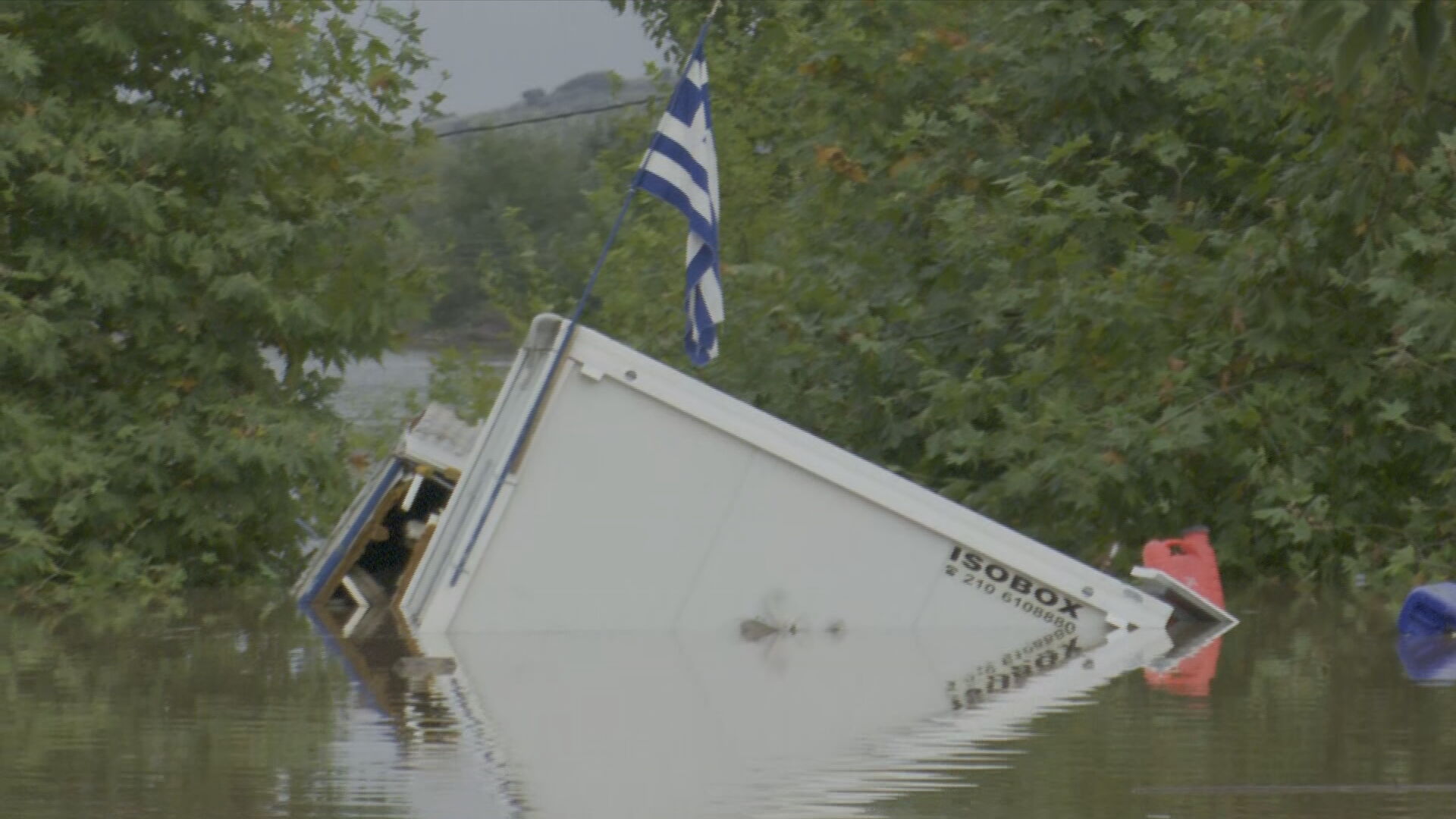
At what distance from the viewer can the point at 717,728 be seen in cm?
881

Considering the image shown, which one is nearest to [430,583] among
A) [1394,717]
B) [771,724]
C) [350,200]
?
[771,724]

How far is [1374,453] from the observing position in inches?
598

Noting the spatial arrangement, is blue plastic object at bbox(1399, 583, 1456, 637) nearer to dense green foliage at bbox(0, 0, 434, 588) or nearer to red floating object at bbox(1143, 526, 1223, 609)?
red floating object at bbox(1143, 526, 1223, 609)

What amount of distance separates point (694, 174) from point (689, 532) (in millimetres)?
2277

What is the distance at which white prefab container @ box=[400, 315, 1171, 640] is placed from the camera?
1181 cm

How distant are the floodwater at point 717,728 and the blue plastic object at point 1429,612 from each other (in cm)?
21

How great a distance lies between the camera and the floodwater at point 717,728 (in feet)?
23.4

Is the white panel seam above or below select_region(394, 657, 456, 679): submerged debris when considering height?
above

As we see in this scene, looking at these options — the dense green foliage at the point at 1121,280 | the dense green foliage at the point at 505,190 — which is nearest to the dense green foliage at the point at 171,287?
the dense green foliage at the point at 1121,280

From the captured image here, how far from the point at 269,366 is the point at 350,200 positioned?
4.60 ft

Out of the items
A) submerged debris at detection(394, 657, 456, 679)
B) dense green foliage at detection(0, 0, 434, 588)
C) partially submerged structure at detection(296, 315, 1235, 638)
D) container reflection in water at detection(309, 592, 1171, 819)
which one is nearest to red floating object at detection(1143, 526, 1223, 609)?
partially submerged structure at detection(296, 315, 1235, 638)

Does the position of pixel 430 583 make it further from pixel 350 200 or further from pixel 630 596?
pixel 350 200

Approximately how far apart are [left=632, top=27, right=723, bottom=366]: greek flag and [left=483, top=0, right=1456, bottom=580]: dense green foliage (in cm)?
312

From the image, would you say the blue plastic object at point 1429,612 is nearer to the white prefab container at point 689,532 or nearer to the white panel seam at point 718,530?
the white prefab container at point 689,532
